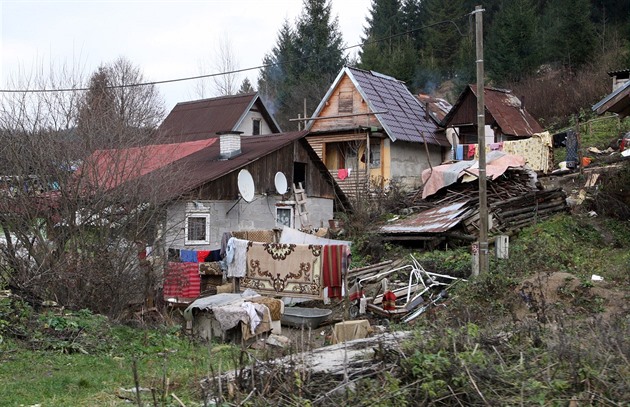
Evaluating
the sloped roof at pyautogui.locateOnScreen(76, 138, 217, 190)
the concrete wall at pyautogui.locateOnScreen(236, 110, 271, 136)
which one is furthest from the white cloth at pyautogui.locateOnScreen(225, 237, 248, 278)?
the concrete wall at pyautogui.locateOnScreen(236, 110, 271, 136)

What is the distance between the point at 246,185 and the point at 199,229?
2.03 m

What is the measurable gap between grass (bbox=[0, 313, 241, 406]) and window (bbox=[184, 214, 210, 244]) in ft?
23.5

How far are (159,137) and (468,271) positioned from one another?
8.03 metres

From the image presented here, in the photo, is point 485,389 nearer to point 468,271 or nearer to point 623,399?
point 623,399

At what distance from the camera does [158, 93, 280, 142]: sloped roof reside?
3094 centimetres

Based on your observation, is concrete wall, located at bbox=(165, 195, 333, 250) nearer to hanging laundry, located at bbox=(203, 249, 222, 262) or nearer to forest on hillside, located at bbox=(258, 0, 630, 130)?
hanging laundry, located at bbox=(203, 249, 222, 262)

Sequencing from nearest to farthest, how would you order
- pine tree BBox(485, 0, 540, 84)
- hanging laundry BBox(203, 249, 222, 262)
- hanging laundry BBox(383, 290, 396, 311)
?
hanging laundry BBox(383, 290, 396, 311)
hanging laundry BBox(203, 249, 222, 262)
pine tree BBox(485, 0, 540, 84)

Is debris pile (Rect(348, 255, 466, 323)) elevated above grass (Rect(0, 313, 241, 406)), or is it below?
above

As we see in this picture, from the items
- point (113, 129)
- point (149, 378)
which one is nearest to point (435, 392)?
point (149, 378)

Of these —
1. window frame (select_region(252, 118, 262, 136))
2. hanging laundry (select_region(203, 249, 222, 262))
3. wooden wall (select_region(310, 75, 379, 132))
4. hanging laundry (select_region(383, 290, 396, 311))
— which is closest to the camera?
hanging laundry (select_region(383, 290, 396, 311))

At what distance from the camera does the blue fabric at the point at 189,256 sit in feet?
60.3

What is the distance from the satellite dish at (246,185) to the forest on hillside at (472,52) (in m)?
14.3

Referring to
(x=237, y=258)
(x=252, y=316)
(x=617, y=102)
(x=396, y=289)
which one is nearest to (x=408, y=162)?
(x=396, y=289)

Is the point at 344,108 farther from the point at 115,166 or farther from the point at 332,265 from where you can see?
the point at 115,166
